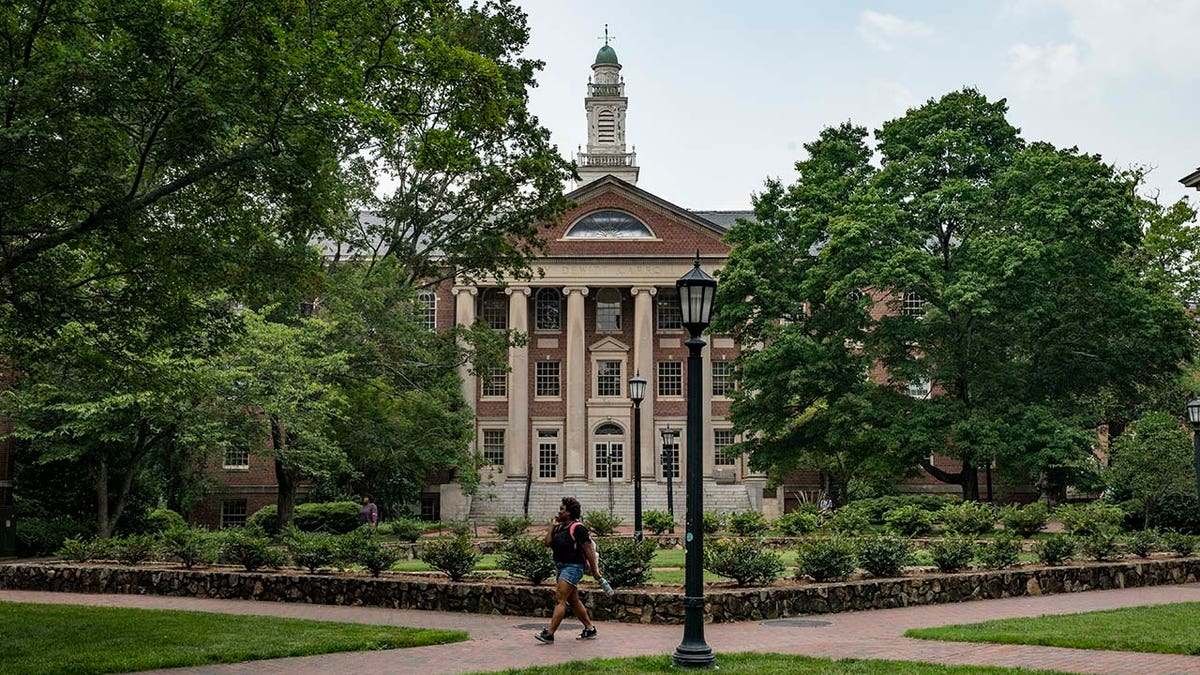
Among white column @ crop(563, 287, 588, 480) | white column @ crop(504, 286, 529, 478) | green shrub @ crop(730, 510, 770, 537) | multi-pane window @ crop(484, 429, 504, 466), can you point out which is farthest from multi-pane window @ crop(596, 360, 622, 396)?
green shrub @ crop(730, 510, 770, 537)

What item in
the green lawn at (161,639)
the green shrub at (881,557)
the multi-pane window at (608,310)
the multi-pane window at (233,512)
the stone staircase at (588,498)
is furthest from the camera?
the multi-pane window at (608,310)

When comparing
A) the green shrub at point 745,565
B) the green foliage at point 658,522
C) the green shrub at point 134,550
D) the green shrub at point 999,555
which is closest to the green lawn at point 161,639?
the green shrub at point 134,550

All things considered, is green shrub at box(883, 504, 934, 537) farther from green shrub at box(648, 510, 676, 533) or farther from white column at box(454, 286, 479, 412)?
white column at box(454, 286, 479, 412)

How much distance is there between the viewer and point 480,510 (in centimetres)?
4847

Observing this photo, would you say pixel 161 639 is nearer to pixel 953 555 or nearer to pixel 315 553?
pixel 315 553

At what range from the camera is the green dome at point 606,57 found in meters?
79.1

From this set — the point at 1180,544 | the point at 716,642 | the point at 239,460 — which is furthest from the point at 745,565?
the point at 239,460

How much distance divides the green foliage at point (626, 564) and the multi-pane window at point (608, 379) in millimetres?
37705

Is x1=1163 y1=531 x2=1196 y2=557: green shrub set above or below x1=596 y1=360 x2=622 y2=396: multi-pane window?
below

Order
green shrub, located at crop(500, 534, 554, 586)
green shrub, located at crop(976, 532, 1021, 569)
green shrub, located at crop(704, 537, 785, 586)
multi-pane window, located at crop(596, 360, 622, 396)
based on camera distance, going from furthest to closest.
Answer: multi-pane window, located at crop(596, 360, 622, 396)
green shrub, located at crop(976, 532, 1021, 569)
green shrub, located at crop(500, 534, 554, 586)
green shrub, located at crop(704, 537, 785, 586)

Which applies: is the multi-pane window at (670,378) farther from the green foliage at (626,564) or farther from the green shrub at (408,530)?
the green foliage at (626,564)

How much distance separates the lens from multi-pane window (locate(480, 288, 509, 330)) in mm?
53812

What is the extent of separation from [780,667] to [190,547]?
12017mm

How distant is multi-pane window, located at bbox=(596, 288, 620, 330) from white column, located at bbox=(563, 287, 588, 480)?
1.93 m
